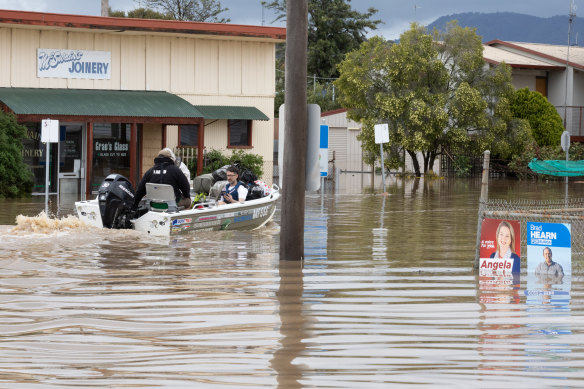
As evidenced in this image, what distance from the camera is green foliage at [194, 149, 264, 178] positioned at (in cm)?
3388

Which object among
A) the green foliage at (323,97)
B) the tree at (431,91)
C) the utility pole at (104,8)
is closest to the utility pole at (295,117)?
the utility pole at (104,8)

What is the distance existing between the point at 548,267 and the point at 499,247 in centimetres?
62

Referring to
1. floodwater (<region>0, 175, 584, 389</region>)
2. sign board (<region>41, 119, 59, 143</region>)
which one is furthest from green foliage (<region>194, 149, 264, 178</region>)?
floodwater (<region>0, 175, 584, 389</region>)

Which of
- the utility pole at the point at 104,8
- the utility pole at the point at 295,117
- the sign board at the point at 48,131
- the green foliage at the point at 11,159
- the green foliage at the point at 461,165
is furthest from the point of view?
the green foliage at the point at 461,165

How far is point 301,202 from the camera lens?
1208 centimetres

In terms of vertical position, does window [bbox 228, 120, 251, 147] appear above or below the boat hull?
above

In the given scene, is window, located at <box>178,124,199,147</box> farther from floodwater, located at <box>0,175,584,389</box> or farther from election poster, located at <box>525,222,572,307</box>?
election poster, located at <box>525,222,572,307</box>

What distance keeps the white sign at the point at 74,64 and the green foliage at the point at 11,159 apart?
3.30 meters

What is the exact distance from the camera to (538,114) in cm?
4766

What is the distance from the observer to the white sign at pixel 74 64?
30844mm

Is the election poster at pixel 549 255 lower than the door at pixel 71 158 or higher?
lower

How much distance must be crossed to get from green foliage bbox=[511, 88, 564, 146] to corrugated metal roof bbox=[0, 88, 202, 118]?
21.5 meters

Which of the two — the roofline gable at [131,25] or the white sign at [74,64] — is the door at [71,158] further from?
the roofline gable at [131,25]

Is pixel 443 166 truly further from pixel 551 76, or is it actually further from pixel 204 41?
pixel 204 41
